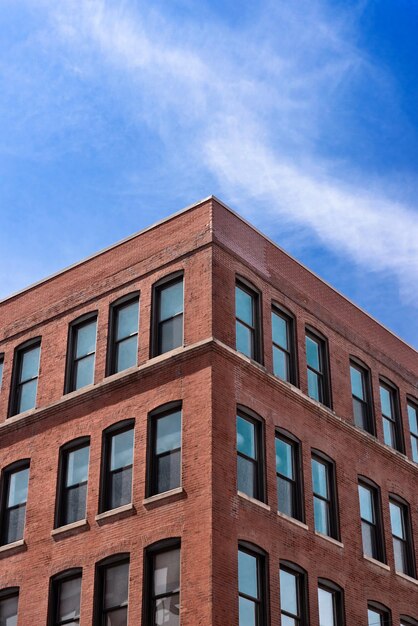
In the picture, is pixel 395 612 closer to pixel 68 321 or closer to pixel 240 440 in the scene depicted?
pixel 240 440

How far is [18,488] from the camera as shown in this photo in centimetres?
3284

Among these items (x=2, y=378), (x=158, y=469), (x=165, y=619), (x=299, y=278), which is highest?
(x=299, y=278)

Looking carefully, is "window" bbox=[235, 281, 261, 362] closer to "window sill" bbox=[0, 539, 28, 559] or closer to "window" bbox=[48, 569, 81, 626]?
"window" bbox=[48, 569, 81, 626]

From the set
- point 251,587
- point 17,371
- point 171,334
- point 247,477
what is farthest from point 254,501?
point 17,371

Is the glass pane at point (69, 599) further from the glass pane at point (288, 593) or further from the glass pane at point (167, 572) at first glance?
the glass pane at point (288, 593)

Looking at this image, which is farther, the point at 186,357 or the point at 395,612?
the point at 395,612

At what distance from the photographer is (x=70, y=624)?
2912cm

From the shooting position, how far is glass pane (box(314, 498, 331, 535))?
1234 inches

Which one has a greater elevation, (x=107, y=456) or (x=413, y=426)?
(x=413, y=426)

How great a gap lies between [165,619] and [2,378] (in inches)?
461

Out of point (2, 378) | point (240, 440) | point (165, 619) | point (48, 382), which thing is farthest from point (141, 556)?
point (2, 378)

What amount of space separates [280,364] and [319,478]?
141 inches

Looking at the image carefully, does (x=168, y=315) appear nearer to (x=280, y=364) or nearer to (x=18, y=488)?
(x=280, y=364)

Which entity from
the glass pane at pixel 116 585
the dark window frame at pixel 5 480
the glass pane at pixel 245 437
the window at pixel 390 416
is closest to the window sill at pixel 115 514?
the glass pane at pixel 116 585
